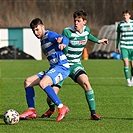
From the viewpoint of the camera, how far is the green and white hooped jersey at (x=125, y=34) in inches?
661

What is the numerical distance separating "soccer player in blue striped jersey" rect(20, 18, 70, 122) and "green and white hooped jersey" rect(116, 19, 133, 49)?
21.9ft

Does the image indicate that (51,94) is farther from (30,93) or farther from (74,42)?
(74,42)

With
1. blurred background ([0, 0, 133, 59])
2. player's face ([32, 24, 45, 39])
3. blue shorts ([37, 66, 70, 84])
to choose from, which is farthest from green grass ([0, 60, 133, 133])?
blurred background ([0, 0, 133, 59])

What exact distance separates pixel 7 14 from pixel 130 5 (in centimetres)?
1091

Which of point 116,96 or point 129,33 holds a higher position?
point 129,33

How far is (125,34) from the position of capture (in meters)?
17.0

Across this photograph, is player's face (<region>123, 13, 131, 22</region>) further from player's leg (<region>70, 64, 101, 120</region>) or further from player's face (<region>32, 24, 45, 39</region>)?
player's face (<region>32, 24, 45, 39</region>)

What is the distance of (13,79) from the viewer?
19.5m

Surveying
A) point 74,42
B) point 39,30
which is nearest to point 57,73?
point 39,30

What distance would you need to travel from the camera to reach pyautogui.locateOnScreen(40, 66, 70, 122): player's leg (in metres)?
9.88

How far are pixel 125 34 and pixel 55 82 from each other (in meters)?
7.20

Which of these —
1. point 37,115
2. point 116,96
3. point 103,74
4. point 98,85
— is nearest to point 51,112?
point 37,115

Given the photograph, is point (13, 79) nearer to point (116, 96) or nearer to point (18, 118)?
point (116, 96)

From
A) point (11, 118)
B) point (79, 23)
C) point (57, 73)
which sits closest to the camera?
point (11, 118)
